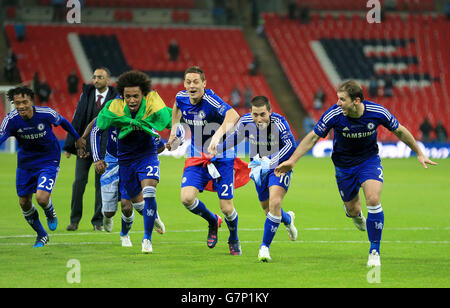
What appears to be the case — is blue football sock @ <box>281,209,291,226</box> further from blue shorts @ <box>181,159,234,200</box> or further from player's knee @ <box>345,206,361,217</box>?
blue shorts @ <box>181,159,234,200</box>

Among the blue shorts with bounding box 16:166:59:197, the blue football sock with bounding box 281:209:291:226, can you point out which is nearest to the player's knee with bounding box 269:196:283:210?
the blue football sock with bounding box 281:209:291:226

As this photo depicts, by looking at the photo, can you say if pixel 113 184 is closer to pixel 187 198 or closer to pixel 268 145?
pixel 187 198

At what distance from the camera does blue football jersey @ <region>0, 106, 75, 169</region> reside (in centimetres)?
1080

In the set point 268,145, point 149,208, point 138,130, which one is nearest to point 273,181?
point 268,145

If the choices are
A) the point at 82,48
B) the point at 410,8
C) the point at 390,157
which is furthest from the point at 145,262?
the point at 410,8

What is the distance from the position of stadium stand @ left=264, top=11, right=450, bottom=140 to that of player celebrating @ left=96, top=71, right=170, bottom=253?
2974 centimetres

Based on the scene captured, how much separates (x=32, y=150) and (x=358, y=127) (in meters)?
4.42

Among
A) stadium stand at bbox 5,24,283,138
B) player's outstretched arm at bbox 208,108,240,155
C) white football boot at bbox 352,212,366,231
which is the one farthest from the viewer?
stadium stand at bbox 5,24,283,138

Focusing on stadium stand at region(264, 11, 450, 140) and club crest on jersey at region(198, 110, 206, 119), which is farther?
stadium stand at region(264, 11, 450, 140)

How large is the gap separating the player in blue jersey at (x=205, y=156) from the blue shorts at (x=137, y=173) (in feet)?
1.09

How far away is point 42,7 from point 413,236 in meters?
32.9

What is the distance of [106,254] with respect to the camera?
10234mm

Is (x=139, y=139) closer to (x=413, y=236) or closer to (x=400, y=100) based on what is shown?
(x=413, y=236)
